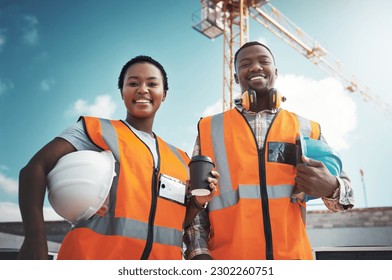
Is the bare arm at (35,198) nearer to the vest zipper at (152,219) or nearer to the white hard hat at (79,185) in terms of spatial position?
the white hard hat at (79,185)

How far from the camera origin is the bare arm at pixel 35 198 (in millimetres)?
1249

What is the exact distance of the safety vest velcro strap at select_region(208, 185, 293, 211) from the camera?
1.66m

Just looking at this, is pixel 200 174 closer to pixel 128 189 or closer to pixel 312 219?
pixel 128 189

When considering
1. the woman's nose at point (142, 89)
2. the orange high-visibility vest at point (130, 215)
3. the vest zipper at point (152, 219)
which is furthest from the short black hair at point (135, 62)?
the vest zipper at point (152, 219)

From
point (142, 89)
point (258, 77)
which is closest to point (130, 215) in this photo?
point (142, 89)

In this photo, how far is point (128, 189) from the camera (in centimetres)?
160

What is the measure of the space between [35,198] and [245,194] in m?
0.89

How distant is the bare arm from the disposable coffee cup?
55 cm

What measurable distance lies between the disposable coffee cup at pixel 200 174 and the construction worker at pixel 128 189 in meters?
0.03

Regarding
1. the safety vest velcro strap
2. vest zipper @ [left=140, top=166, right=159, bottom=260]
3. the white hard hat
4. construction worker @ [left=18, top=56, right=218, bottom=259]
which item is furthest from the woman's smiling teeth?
the white hard hat

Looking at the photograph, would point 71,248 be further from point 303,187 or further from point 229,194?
point 303,187

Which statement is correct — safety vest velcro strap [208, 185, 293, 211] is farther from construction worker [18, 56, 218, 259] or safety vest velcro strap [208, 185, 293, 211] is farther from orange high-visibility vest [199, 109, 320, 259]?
construction worker [18, 56, 218, 259]

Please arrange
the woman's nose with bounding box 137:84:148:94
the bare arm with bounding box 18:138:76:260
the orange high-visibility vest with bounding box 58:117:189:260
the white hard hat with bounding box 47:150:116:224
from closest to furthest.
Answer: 1. the bare arm with bounding box 18:138:76:260
2. the white hard hat with bounding box 47:150:116:224
3. the orange high-visibility vest with bounding box 58:117:189:260
4. the woman's nose with bounding box 137:84:148:94
